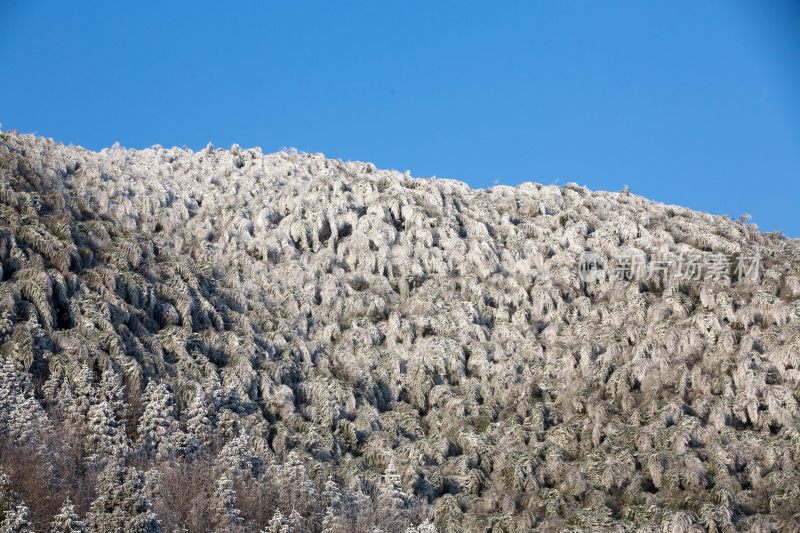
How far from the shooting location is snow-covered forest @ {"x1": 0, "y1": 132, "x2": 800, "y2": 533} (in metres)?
24.6

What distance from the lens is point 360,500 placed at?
25.6 metres

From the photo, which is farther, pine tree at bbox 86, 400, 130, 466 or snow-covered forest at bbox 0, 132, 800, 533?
snow-covered forest at bbox 0, 132, 800, 533

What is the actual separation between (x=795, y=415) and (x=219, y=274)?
19522mm

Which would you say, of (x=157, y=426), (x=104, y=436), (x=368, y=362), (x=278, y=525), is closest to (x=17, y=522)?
(x=104, y=436)

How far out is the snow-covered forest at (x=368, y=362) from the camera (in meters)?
24.6

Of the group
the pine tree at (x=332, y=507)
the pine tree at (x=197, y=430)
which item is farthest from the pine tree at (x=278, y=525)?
the pine tree at (x=197, y=430)

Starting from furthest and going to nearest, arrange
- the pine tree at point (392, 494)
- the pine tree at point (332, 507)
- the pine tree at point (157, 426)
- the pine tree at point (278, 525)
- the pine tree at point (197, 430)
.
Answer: the pine tree at point (197, 430), the pine tree at point (392, 494), the pine tree at point (157, 426), the pine tree at point (332, 507), the pine tree at point (278, 525)

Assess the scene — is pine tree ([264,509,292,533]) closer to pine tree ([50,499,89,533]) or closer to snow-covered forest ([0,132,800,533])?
snow-covered forest ([0,132,800,533])

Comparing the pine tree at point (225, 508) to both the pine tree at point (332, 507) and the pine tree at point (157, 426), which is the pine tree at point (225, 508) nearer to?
the pine tree at point (332, 507)

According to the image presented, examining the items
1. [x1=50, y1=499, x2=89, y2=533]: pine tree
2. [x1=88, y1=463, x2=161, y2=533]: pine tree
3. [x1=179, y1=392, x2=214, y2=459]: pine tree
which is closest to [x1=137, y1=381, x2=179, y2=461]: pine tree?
[x1=179, y1=392, x2=214, y2=459]: pine tree

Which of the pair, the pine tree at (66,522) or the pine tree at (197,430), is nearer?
the pine tree at (66,522)

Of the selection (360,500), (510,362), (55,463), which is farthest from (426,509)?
(55,463)

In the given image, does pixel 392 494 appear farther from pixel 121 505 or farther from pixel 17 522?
pixel 17 522

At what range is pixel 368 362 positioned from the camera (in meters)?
31.6
